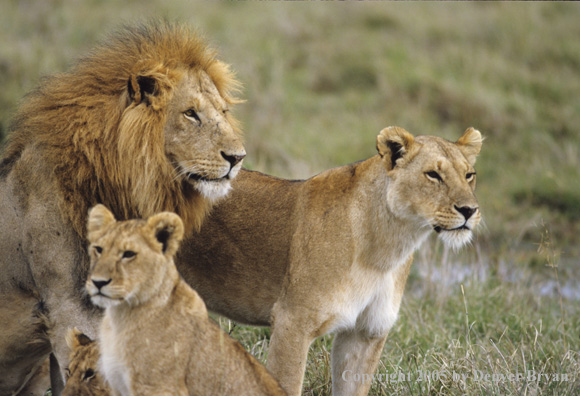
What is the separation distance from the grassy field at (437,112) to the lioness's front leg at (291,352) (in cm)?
82

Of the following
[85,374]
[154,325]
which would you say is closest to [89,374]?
[85,374]

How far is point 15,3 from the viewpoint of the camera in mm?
14508

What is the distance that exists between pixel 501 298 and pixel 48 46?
8.15 meters

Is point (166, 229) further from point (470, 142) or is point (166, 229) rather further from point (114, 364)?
point (470, 142)

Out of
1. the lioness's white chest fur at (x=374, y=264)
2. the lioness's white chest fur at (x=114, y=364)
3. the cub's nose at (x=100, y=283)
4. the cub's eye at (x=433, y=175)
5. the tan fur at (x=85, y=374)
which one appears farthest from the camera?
the lioness's white chest fur at (x=374, y=264)

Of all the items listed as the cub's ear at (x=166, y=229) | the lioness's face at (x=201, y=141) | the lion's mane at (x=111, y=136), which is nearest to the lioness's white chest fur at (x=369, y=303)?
the lioness's face at (x=201, y=141)

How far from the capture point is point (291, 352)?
14.7 ft

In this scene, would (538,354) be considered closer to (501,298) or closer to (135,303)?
(501,298)

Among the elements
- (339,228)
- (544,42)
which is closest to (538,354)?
(339,228)

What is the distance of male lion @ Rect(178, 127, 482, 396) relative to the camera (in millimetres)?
4508

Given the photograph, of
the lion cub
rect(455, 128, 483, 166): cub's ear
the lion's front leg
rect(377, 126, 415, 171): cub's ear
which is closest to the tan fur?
the lion cub

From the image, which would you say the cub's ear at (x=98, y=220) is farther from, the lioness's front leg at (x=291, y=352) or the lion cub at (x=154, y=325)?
the lioness's front leg at (x=291, y=352)

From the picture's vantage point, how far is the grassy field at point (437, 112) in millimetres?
6238

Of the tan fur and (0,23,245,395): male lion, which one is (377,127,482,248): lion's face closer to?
(0,23,245,395): male lion
